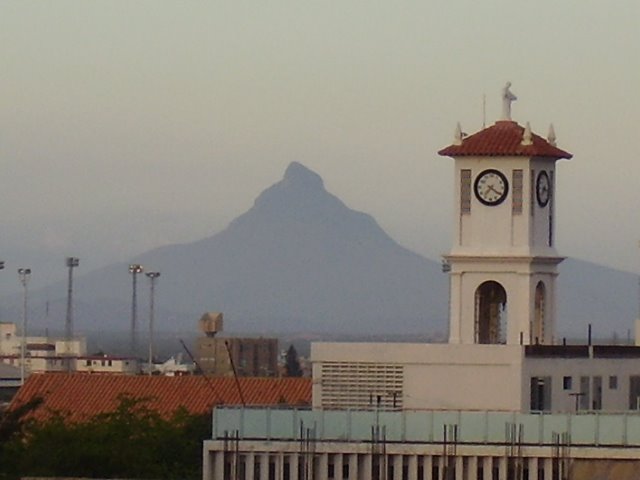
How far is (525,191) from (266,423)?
855cm

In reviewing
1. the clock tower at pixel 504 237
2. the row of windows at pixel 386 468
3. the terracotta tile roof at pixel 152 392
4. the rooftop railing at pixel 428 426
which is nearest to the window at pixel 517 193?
the clock tower at pixel 504 237

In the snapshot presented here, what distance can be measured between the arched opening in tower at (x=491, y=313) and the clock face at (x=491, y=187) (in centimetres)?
182

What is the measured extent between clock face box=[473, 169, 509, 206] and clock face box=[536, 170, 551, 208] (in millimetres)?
695

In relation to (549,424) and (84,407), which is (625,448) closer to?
(549,424)

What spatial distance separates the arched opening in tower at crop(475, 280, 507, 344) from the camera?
69.2m

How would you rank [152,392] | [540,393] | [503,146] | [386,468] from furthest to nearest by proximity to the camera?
[152,392]
[503,146]
[540,393]
[386,468]

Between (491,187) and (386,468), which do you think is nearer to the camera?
(386,468)

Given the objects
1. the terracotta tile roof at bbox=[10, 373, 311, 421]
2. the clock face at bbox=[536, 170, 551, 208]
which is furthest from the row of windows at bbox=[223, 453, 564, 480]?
the terracotta tile roof at bbox=[10, 373, 311, 421]

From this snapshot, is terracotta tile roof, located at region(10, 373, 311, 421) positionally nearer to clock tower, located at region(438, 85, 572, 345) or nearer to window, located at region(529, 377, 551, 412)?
clock tower, located at region(438, 85, 572, 345)

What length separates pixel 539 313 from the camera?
6925 cm

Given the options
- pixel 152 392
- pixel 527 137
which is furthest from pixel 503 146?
pixel 152 392

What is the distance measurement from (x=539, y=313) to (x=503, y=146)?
384 centimetres

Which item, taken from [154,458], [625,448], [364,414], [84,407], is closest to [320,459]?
[364,414]

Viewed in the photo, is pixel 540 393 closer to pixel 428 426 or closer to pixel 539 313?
pixel 539 313
